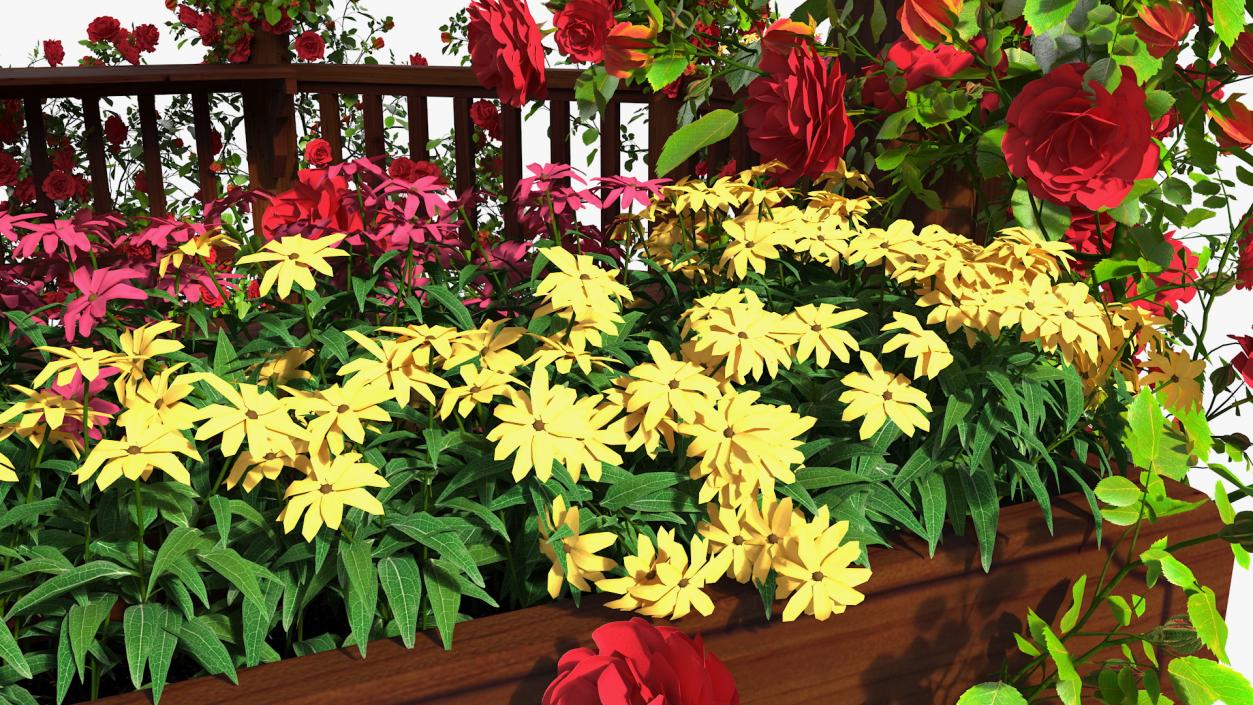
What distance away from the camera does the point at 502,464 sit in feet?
3.73

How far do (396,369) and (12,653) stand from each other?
438mm

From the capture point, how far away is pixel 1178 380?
1.51 meters

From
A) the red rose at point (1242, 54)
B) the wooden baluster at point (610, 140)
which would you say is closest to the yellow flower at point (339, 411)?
the red rose at point (1242, 54)

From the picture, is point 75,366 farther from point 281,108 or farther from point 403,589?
point 281,108

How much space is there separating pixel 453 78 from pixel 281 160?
0.73 m

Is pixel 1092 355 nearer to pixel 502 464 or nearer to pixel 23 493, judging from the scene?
pixel 502 464

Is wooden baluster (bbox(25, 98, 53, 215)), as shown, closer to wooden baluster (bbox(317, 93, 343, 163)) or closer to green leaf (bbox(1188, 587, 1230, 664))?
wooden baluster (bbox(317, 93, 343, 163))

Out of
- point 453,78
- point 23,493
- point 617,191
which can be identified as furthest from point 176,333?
point 453,78

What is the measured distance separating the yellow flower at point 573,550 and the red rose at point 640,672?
72 millimetres

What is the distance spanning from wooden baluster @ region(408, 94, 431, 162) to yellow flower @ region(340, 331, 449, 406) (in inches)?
97.8

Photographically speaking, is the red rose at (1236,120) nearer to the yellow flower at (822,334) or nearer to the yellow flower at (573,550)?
the yellow flower at (822,334)

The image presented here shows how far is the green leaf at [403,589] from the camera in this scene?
102 centimetres

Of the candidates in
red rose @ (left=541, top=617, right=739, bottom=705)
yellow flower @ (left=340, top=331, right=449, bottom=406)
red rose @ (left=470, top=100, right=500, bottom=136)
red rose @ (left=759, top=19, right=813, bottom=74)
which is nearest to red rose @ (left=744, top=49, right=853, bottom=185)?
red rose @ (left=759, top=19, right=813, bottom=74)

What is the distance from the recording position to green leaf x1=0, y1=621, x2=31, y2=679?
3.11ft
